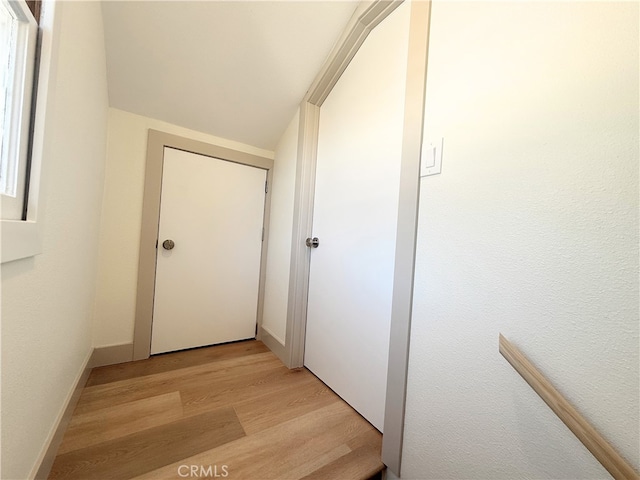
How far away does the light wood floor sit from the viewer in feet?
2.99

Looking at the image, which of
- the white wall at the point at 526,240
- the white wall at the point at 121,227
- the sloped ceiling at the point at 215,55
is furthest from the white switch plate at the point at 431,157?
the white wall at the point at 121,227

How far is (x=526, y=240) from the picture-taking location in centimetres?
64

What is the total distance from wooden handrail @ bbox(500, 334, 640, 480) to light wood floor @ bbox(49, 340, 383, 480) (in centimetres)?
78

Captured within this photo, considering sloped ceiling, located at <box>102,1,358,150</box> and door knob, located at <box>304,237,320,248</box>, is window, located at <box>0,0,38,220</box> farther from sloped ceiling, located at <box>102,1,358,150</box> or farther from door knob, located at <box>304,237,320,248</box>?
door knob, located at <box>304,237,320,248</box>

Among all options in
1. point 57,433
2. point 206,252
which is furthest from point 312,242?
point 57,433

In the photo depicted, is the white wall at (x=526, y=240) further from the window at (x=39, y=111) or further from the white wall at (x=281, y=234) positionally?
the window at (x=39, y=111)

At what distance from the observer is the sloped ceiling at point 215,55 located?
1.25m

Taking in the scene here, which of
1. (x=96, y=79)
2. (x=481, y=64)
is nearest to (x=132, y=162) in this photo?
(x=96, y=79)

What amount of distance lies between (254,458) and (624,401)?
47.0 inches

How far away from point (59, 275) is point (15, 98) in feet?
1.98

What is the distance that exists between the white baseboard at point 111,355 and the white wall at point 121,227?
0.03 m

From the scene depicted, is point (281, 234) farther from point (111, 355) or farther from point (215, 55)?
point (111, 355)

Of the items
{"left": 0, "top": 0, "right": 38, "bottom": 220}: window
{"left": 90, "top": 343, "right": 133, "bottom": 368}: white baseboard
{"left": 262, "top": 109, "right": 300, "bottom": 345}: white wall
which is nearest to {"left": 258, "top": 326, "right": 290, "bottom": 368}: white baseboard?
{"left": 262, "top": 109, "right": 300, "bottom": 345}: white wall

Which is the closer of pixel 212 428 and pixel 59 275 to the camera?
pixel 59 275
